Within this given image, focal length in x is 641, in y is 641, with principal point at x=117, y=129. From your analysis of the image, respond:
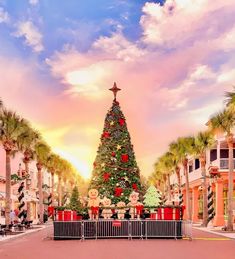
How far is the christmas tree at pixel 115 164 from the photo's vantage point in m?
38.9

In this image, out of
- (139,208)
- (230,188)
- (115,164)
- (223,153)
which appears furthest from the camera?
(223,153)

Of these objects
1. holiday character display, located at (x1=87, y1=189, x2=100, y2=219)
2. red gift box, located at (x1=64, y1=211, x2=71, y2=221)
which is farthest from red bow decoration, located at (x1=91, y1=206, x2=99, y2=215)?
red gift box, located at (x1=64, y1=211, x2=71, y2=221)

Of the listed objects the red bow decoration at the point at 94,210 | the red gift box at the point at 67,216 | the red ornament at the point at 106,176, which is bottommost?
the red gift box at the point at 67,216

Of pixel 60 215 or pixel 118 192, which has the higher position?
pixel 118 192

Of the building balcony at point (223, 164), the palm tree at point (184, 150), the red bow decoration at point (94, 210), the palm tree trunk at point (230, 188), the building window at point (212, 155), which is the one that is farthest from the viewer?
the building window at point (212, 155)

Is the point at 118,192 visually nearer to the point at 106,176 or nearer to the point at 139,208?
the point at 106,176

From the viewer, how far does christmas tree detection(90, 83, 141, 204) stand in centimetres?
3894

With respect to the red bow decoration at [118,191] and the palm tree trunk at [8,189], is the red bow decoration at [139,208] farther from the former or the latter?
the palm tree trunk at [8,189]

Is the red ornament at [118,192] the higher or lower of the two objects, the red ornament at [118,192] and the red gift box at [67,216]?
the higher

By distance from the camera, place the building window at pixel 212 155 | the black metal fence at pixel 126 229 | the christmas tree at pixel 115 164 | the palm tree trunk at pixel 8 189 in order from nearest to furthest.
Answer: the black metal fence at pixel 126 229
the christmas tree at pixel 115 164
the palm tree trunk at pixel 8 189
the building window at pixel 212 155

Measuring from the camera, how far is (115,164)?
39.5 meters

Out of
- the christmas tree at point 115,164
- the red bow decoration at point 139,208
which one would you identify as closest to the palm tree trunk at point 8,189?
the christmas tree at point 115,164

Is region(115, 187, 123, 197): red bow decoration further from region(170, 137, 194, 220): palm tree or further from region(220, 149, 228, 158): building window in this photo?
region(220, 149, 228, 158): building window

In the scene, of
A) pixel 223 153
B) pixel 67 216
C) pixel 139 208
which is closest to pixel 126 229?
pixel 139 208
